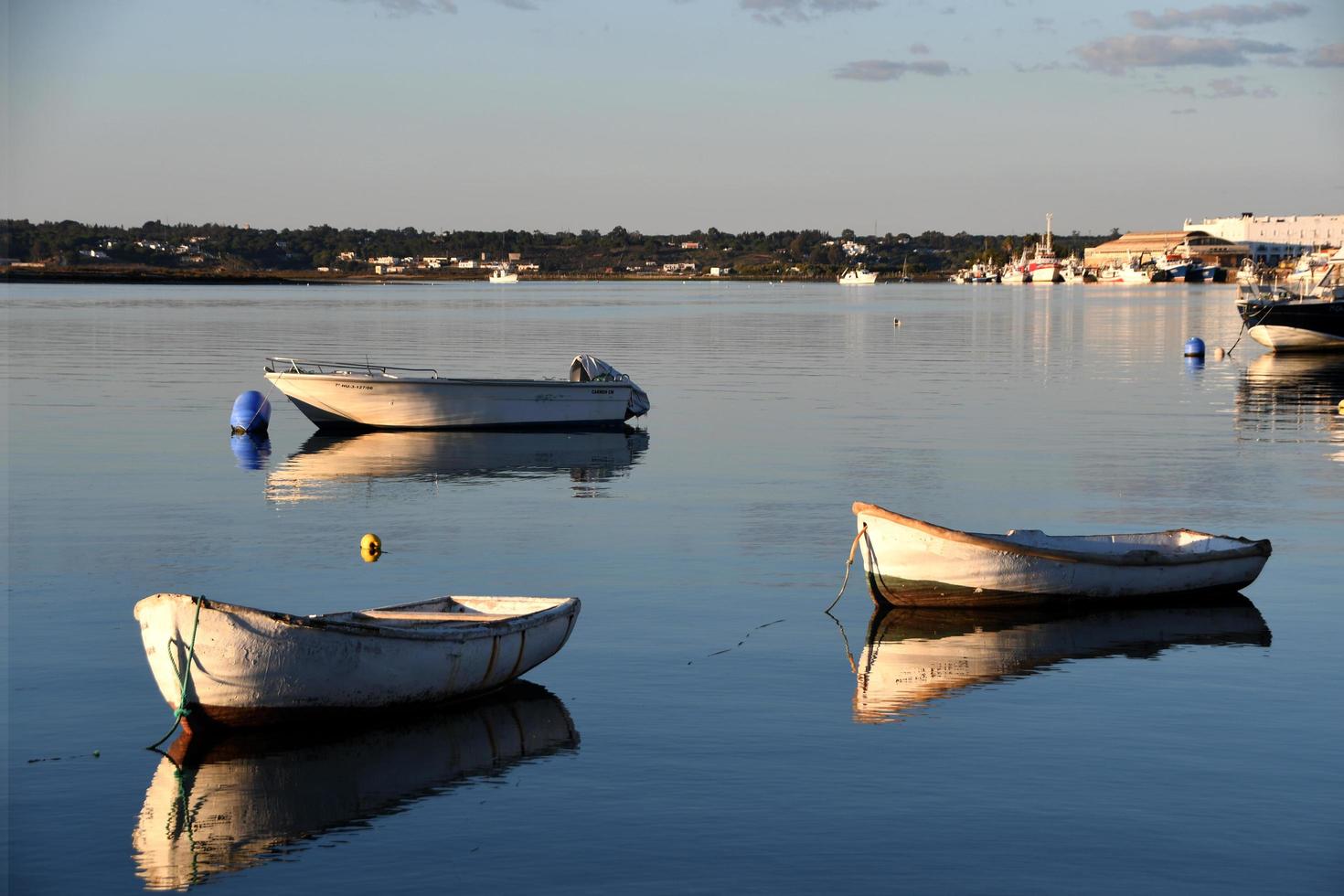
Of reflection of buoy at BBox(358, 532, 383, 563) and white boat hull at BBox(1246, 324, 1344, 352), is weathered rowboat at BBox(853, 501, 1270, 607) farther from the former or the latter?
white boat hull at BBox(1246, 324, 1344, 352)

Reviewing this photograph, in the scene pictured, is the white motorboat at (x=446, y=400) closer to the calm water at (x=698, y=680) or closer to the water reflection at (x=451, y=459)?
the water reflection at (x=451, y=459)

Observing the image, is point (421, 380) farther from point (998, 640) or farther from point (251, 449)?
point (998, 640)

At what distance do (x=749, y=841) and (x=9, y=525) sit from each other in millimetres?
17298

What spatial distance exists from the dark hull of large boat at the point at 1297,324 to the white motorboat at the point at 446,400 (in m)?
41.2

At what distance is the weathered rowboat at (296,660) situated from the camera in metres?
→ 13.2

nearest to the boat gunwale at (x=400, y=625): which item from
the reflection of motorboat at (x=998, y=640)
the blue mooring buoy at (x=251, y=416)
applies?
the reflection of motorboat at (x=998, y=640)

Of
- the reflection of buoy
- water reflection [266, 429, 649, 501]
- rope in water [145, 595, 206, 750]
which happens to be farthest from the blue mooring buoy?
rope in water [145, 595, 206, 750]

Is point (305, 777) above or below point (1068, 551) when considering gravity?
below

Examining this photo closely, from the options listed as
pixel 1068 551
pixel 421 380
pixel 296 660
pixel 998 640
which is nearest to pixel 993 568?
pixel 1068 551

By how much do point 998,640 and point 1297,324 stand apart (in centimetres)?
5839

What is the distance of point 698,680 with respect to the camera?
50.5 ft

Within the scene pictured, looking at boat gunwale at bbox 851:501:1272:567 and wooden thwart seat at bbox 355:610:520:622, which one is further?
boat gunwale at bbox 851:501:1272:567

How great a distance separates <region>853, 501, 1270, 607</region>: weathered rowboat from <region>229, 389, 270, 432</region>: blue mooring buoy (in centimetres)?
2371

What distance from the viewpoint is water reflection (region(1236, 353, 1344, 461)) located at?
127 ft
